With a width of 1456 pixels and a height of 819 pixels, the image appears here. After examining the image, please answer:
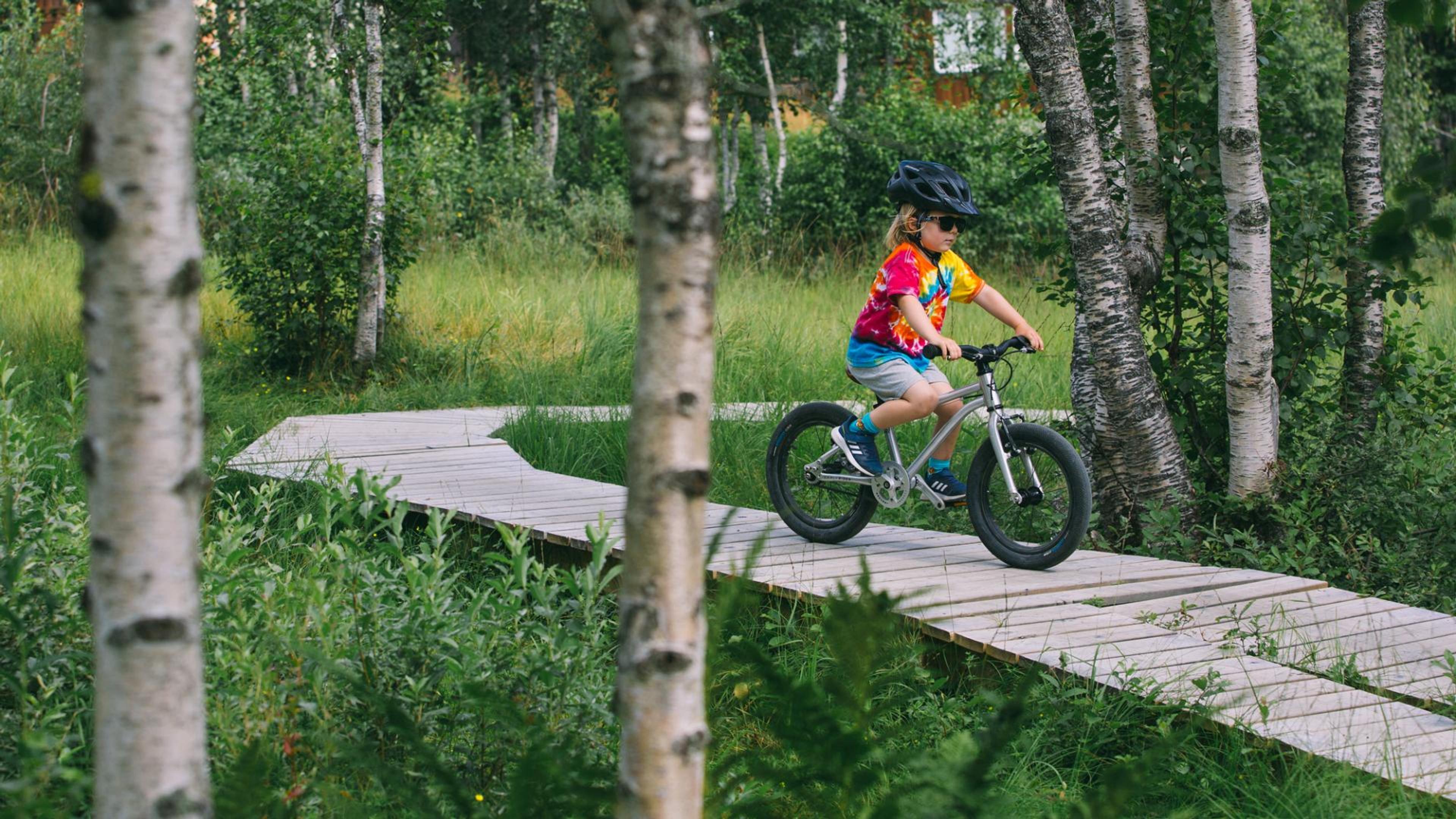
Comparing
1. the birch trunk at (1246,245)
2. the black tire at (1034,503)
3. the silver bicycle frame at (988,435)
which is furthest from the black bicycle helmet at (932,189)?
the birch trunk at (1246,245)

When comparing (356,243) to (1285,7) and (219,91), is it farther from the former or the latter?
(219,91)

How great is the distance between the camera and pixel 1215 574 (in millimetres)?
4820

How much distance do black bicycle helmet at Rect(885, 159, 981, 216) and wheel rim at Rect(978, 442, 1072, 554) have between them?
95cm

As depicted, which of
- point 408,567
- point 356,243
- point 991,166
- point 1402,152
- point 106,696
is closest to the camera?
point 106,696

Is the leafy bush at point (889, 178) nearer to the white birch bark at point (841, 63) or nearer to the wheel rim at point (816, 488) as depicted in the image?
the white birch bark at point (841, 63)

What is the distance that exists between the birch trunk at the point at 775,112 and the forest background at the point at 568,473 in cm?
310

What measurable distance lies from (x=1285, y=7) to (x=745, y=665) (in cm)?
471

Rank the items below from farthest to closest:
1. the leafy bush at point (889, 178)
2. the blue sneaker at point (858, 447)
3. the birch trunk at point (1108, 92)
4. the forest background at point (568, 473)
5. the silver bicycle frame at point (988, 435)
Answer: the leafy bush at point (889, 178) → the birch trunk at point (1108, 92) → the blue sneaker at point (858, 447) → the silver bicycle frame at point (988, 435) → the forest background at point (568, 473)

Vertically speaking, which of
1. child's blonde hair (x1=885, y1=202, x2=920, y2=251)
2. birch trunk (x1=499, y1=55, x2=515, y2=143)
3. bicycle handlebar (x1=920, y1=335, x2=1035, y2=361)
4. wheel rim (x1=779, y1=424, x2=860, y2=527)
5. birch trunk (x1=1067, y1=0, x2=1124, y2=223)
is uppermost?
birch trunk (x1=499, y1=55, x2=515, y2=143)

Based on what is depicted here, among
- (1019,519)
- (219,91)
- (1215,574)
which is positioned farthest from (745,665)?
(219,91)

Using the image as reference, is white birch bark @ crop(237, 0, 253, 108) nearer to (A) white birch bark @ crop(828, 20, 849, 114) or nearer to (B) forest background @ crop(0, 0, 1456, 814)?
(B) forest background @ crop(0, 0, 1456, 814)

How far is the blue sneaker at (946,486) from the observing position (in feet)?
16.6

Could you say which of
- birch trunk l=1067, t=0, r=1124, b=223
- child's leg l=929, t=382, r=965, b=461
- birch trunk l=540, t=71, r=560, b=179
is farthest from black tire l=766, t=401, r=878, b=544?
birch trunk l=540, t=71, r=560, b=179

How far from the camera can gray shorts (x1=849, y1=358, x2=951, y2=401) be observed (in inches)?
199
